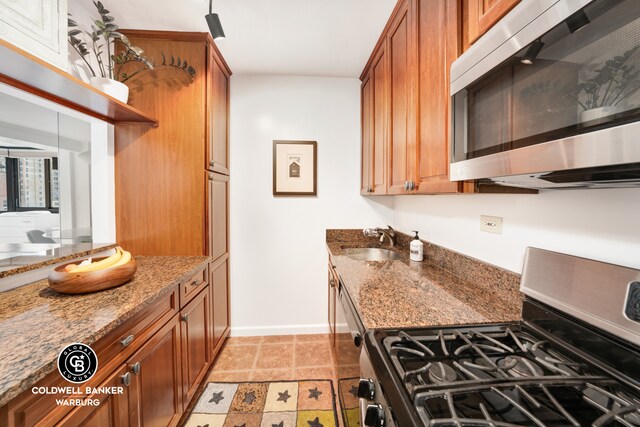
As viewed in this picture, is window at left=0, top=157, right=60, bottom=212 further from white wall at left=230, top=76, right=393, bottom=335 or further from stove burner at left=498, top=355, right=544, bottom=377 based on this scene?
stove burner at left=498, top=355, right=544, bottom=377

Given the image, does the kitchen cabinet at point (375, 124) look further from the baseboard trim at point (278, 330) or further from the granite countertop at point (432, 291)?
the baseboard trim at point (278, 330)

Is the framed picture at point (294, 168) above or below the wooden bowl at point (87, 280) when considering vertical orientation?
above

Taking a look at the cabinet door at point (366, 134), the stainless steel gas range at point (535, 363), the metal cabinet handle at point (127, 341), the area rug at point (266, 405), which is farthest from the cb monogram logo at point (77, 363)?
the cabinet door at point (366, 134)

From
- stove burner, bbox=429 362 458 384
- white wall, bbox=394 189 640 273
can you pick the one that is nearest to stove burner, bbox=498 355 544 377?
stove burner, bbox=429 362 458 384

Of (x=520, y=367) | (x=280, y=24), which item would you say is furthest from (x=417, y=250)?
(x=280, y=24)

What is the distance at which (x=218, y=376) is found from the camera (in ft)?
6.46

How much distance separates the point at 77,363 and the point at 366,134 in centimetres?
229

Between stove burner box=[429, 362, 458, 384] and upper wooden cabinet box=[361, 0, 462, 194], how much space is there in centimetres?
59

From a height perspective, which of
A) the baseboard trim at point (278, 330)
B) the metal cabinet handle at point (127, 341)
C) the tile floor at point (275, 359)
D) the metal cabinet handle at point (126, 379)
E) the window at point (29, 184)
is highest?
the window at point (29, 184)

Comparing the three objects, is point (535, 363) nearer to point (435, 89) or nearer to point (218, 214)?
point (435, 89)

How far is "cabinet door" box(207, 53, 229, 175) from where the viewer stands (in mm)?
1928

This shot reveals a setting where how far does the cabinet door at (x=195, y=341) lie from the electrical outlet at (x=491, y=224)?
1.71 meters

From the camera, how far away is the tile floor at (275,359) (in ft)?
6.49

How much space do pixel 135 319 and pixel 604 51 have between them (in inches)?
63.5
